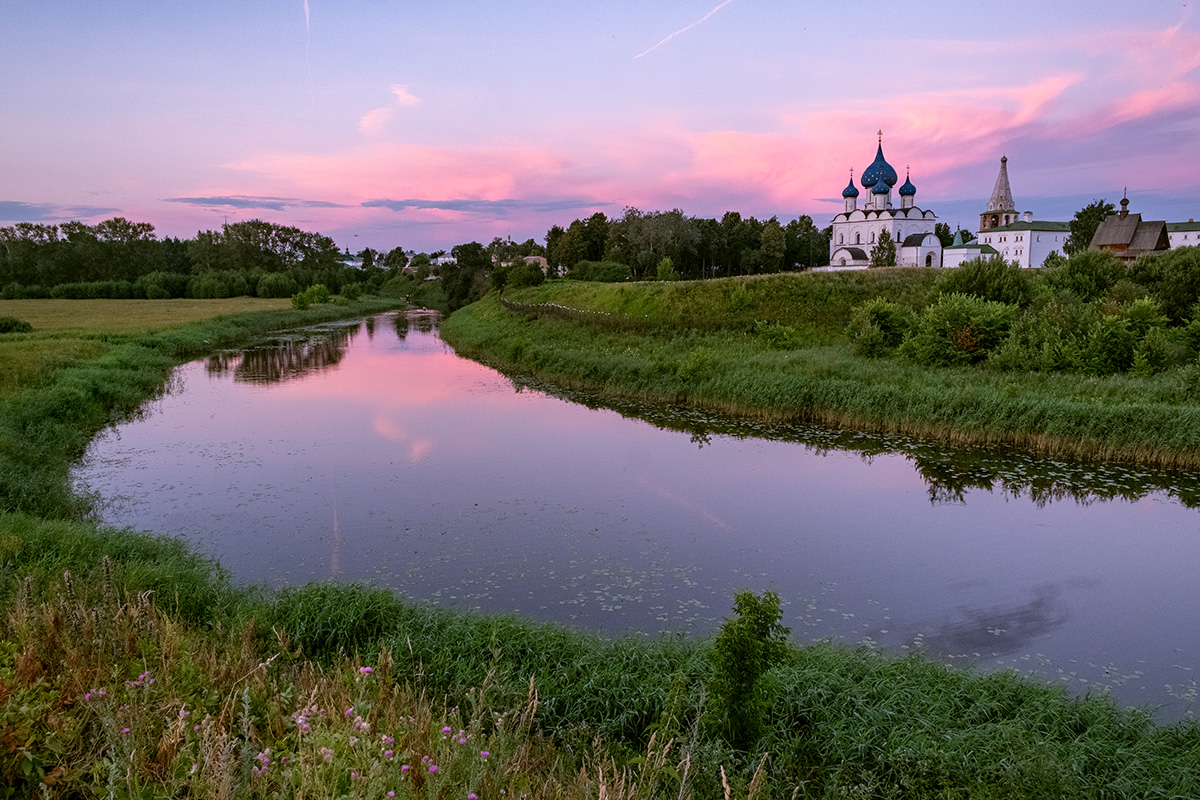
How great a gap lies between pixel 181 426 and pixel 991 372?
2292 centimetres

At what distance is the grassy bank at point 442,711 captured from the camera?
3982 mm

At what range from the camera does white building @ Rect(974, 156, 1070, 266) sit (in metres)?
86.4

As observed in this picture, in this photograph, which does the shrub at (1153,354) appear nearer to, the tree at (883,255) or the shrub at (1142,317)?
the shrub at (1142,317)

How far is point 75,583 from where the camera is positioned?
283 inches

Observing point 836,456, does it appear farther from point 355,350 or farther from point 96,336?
point 96,336

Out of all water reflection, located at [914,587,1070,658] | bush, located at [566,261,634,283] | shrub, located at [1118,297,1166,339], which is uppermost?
bush, located at [566,261,634,283]

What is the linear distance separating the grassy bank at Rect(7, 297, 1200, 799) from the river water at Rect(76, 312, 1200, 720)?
1315 millimetres

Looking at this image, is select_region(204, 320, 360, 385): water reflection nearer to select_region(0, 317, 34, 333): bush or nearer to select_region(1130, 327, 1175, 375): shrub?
select_region(0, 317, 34, 333): bush

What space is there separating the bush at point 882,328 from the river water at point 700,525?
6930mm

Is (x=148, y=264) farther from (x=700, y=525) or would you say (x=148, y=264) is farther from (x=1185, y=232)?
(x=1185, y=232)

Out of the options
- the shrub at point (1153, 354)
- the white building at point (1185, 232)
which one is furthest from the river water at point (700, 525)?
the white building at point (1185, 232)

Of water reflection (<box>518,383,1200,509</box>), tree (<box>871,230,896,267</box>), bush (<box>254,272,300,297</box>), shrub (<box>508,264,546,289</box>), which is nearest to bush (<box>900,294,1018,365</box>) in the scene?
water reflection (<box>518,383,1200,509</box>)

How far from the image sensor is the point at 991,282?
2839cm

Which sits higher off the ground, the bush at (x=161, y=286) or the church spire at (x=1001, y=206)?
the church spire at (x=1001, y=206)
